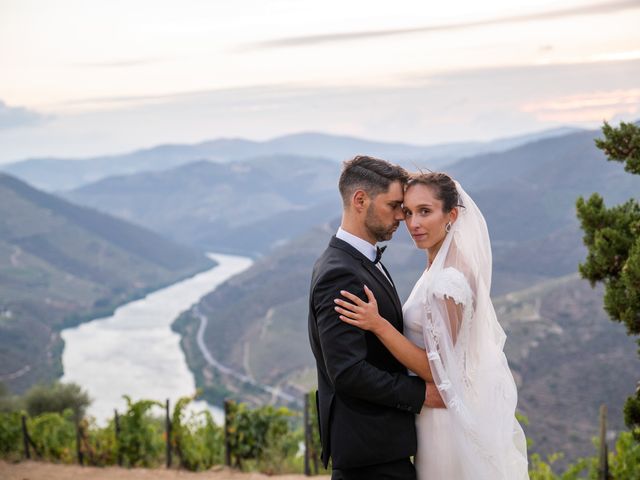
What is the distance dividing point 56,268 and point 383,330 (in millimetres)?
136859

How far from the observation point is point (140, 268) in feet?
486

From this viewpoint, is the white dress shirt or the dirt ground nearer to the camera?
the white dress shirt

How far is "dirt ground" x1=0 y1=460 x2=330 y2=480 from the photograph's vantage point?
9.82 metres

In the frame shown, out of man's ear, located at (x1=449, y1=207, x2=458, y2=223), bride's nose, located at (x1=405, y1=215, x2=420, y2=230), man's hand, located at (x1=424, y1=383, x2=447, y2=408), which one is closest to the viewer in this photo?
man's hand, located at (x1=424, y1=383, x2=447, y2=408)

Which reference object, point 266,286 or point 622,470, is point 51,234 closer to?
point 266,286

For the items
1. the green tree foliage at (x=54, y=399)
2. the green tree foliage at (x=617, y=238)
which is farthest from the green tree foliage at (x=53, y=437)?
the green tree foliage at (x=54, y=399)

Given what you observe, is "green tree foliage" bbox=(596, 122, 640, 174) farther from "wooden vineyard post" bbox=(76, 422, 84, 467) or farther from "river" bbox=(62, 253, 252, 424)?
"river" bbox=(62, 253, 252, 424)

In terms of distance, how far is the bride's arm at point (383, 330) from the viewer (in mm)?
3217

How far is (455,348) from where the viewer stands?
3.67 metres

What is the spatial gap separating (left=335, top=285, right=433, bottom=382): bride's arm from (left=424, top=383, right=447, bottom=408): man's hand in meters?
0.04

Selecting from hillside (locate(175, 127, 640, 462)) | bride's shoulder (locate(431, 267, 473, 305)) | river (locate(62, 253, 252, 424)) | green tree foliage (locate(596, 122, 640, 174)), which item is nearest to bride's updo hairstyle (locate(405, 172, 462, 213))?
bride's shoulder (locate(431, 267, 473, 305))

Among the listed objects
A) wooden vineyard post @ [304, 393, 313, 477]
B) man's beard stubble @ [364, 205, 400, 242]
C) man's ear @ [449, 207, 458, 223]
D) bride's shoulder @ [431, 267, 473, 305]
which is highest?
man's ear @ [449, 207, 458, 223]

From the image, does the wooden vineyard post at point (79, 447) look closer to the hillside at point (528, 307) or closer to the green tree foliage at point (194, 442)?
the green tree foliage at point (194, 442)

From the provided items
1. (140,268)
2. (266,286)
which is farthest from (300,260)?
(140,268)
